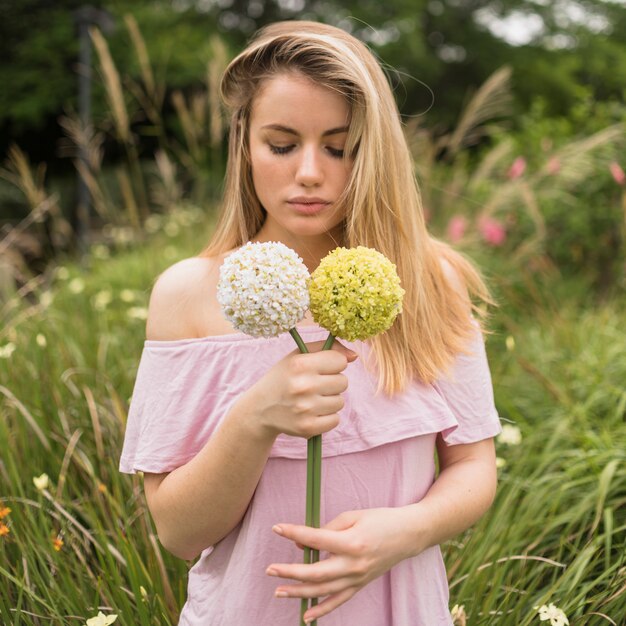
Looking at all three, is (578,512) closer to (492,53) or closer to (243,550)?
(243,550)

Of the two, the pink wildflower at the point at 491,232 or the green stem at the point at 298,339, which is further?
the pink wildflower at the point at 491,232

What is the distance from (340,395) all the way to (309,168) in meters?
0.47

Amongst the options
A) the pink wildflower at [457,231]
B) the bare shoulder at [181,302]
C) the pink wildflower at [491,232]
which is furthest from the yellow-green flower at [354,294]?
the pink wildflower at [491,232]

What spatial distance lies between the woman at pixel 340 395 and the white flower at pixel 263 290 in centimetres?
33

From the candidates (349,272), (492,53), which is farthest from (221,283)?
(492,53)

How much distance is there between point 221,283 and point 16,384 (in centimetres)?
214

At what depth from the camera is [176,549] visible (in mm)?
1418

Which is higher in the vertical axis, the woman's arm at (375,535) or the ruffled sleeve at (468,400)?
the ruffled sleeve at (468,400)

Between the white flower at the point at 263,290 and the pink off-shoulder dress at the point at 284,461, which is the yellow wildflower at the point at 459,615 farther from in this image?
the white flower at the point at 263,290

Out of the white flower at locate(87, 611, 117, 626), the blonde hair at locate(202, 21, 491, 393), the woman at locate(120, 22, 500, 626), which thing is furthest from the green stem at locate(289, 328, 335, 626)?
the white flower at locate(87, 611, 117, 626)

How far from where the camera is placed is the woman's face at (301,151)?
1.40 meters

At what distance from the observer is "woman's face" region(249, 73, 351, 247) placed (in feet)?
4.58

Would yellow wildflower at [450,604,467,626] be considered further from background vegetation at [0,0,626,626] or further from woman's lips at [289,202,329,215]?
woman's lips at [289,202,329,215]

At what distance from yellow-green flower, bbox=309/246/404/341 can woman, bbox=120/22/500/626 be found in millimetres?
273
